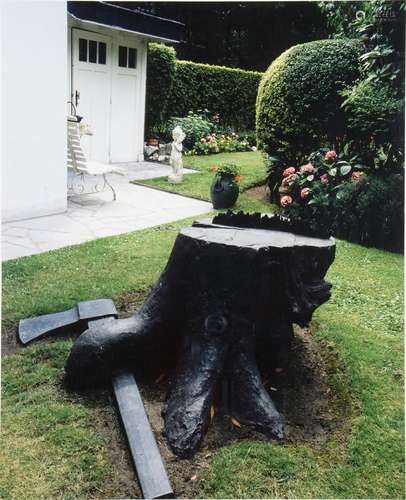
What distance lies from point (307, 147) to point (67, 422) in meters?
6.92

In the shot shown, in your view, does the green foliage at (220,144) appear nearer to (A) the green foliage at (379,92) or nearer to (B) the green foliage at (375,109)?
(A) the green foliage at (379,92)

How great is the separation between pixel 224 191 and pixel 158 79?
6.51m

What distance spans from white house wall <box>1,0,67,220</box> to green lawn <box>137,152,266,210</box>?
2972 millimetres

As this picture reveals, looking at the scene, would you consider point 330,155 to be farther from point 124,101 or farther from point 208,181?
point 124,101

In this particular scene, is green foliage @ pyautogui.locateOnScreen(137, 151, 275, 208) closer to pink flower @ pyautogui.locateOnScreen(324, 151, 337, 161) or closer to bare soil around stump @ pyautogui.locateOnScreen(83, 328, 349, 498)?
pink flower @ pyautogui.locateOnScreen(324, 151, 337, 161)

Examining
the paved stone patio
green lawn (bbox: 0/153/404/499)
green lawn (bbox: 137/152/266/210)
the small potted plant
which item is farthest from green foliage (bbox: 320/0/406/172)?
green lawn (bbox: 0/153/404/499)

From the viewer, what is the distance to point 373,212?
22.8 ft

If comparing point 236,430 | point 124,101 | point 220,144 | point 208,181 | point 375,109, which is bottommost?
point 236,430

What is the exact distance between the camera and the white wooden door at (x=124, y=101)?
39.6 feet

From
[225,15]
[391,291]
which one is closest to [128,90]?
[391,291]

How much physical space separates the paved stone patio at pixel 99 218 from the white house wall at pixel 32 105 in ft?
1.40

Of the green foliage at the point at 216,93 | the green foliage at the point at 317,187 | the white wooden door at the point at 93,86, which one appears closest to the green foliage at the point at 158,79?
the green foliage at the point at 216,93

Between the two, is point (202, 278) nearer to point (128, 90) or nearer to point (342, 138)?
point (342, 138)

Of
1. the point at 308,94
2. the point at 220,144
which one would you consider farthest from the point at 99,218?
the point at 220,144
